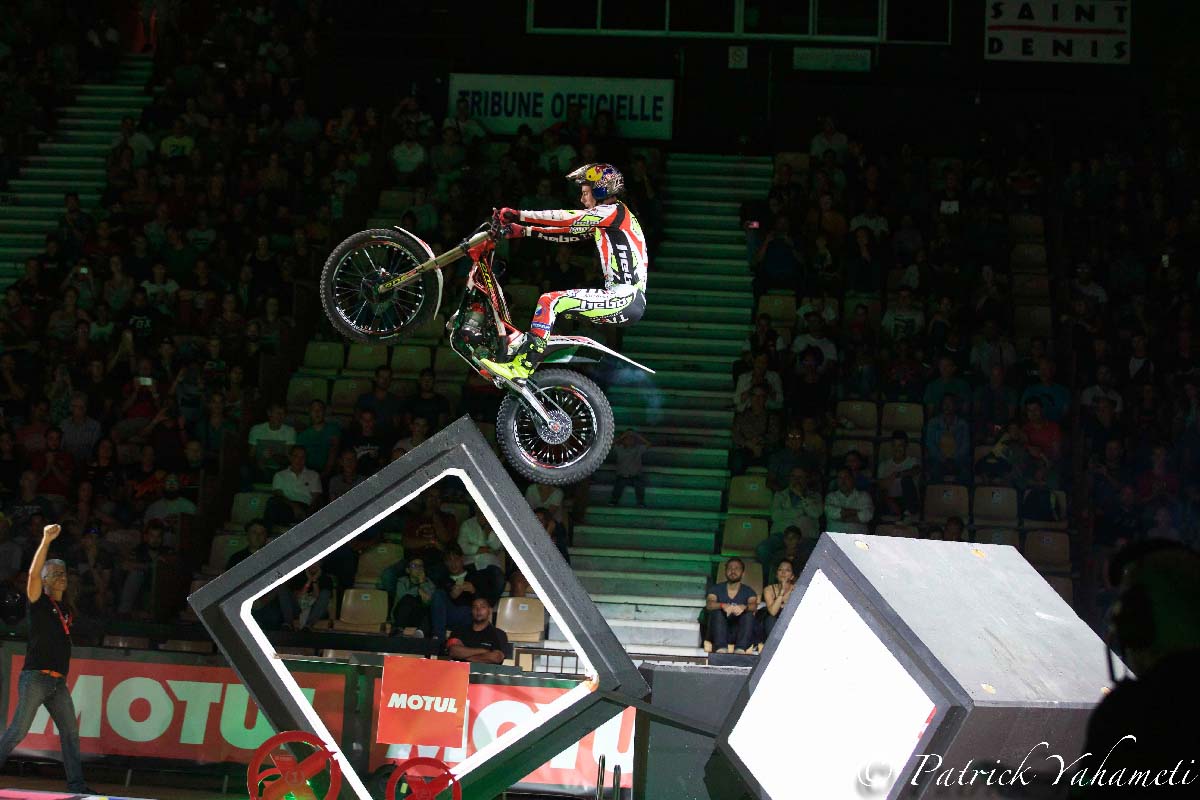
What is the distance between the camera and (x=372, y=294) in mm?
8328

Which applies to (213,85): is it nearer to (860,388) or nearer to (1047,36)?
(860,388)

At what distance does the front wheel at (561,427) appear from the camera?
8406mm

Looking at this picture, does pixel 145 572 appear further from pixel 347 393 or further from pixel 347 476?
pixel 347 393

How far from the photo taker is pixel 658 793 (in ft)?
25.3

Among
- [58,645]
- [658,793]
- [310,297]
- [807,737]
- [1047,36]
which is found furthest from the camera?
[1047,36]

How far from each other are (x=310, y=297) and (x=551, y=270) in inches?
104

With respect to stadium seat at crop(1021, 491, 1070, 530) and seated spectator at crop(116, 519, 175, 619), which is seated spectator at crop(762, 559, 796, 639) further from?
seated spectator at crop(116, 519, 175, 619)

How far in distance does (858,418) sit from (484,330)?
20.3ft

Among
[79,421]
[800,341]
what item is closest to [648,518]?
[800,341]

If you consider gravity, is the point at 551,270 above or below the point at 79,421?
above

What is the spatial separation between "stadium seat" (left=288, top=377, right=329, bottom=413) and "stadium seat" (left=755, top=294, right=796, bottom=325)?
4583 mm

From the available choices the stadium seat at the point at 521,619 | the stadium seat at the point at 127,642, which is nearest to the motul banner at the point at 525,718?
the stadium seat at the point at 521,619

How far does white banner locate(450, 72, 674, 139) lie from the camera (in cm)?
1755

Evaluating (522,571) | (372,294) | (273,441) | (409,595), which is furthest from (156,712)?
(522,571)
